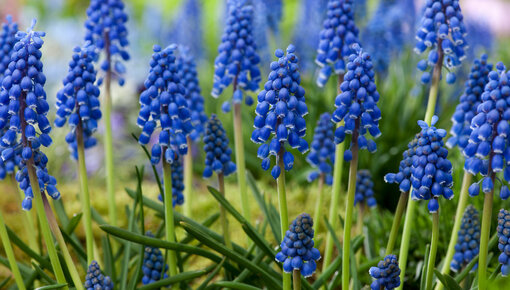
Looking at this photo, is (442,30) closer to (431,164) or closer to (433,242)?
(431,164)

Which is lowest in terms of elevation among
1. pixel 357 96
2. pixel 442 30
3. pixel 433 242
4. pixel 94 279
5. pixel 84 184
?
pixel 94 279

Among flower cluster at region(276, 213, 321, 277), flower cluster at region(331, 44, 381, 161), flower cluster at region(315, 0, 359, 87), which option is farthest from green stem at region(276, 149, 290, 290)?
flower cluster at region(315, 0, 359, 87)

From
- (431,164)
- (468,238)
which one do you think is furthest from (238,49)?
(468,238)

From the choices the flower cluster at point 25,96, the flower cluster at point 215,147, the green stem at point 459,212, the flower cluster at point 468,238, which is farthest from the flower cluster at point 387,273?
the flower cluster at point 25,96

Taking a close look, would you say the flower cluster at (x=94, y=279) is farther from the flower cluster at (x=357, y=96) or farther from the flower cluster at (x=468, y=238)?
the flower cluster at (x=468, y=238)

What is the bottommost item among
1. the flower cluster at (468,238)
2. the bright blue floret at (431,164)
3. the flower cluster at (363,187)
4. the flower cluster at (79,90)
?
the flower cluster at (468,238)

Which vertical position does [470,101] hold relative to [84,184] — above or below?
above

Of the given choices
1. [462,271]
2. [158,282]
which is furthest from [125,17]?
[462,271]
